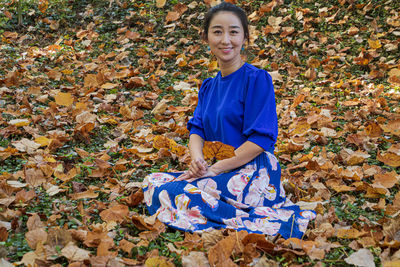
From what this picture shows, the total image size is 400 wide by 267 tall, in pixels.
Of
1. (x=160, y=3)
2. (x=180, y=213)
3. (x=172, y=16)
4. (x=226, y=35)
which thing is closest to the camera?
(x=180, y=213)

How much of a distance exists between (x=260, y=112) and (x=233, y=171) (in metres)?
0.34

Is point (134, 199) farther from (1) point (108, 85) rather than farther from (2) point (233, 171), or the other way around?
(1) point (108, 85)

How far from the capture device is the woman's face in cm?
220

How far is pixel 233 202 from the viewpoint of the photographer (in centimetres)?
204

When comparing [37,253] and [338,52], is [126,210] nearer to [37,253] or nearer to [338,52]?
[37,253]

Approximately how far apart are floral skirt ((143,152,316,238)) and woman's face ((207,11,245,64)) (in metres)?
0.58

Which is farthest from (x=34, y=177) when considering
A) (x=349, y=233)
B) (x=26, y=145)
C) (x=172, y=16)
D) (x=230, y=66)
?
(x=172, y=16)

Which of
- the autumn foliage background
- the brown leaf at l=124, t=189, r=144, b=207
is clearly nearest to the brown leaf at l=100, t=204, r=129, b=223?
the autumn foliage background

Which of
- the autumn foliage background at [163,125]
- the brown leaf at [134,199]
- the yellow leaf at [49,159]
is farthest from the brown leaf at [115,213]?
the yellow leaf at [49,159]

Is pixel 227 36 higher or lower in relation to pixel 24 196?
higher

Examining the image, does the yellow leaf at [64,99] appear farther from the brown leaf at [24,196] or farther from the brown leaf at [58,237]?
the brown leaf at [58,237]

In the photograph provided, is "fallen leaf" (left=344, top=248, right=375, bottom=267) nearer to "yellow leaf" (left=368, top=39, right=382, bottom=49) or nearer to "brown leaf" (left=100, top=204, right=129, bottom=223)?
"brown leaf" (left=100, top=204, right=129, bottom=223)

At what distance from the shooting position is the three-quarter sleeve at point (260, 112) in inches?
81.4

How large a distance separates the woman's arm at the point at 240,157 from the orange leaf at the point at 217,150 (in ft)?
0.11
